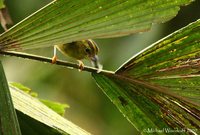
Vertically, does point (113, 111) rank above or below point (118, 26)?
below

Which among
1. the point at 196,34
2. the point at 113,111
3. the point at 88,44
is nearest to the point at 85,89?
the point at 113,111

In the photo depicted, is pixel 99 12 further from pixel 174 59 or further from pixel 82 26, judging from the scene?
pixel 174 59

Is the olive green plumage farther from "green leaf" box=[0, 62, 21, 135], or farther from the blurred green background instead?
the blurred green background

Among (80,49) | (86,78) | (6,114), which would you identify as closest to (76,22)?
(6,114)

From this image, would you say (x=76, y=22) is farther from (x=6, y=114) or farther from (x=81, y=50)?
(x=81, y=50)

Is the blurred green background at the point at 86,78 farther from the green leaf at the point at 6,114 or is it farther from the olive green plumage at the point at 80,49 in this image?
the green leaf at the point at 6,114

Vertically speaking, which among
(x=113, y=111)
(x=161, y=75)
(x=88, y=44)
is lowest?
(x=113, y=111)
